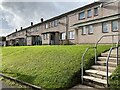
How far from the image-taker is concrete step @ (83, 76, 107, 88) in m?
7.30

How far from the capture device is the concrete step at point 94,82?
730 centimetres

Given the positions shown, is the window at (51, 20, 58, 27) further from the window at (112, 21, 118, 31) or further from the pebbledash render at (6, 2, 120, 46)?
the window at (112, 21, 118, 31)

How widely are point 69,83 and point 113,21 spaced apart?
16.2m

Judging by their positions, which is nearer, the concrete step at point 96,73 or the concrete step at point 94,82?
the concrete step at point 94,82

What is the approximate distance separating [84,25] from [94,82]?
66.1 feet

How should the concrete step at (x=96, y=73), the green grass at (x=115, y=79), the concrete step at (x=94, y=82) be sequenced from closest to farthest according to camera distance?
the green grass at (x=115, y=79), the concrete step at (x=94, y=82), the concrete step at (x=96, y=73)

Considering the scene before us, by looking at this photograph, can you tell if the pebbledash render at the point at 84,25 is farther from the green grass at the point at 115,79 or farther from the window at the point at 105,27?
the green grass at the point at 115,79

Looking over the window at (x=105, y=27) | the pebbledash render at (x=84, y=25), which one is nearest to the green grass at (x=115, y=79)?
the pebbledash render at (x=84, y=25)

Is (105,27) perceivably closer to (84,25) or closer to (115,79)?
(84,25)

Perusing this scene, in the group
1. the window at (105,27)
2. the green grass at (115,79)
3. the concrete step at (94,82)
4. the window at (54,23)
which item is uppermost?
the window at (54,23)

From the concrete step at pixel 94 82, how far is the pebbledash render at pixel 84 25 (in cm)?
1468

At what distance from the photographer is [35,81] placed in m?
9.23

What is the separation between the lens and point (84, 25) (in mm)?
27203

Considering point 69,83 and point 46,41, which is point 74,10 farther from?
point 69,83
